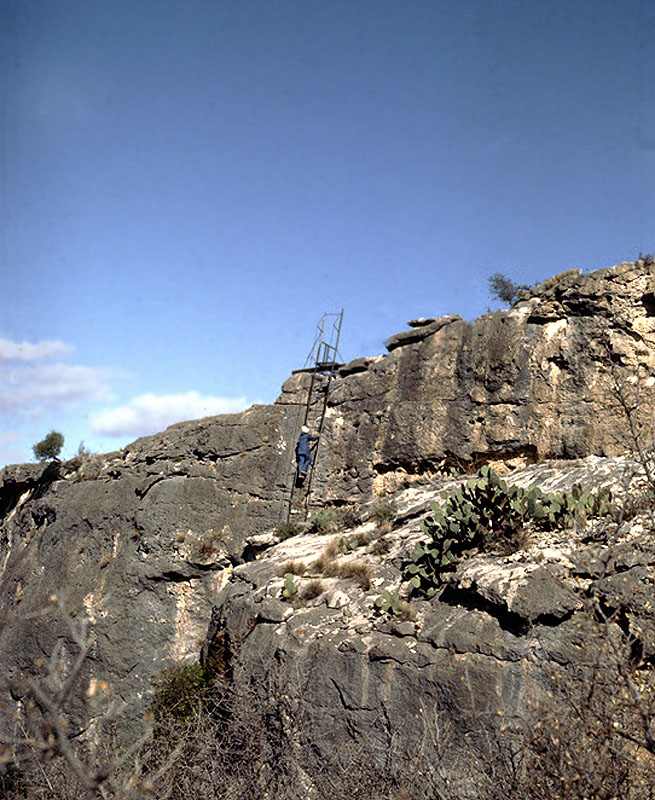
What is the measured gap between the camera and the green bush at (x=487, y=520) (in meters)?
7.55

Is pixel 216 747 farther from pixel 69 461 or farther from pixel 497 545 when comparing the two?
pixel 69 461

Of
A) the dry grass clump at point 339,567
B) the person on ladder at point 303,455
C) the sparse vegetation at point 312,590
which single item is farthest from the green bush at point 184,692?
the person on ladder at point 303,455

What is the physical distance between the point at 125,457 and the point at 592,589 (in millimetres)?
11331

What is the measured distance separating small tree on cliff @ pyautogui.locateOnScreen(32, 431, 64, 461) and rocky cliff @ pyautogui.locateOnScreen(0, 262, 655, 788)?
318 cm

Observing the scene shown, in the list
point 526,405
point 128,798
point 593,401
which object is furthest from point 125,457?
point 128,798

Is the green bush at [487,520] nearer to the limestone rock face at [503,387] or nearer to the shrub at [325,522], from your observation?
the limestone rock face at [503,387]

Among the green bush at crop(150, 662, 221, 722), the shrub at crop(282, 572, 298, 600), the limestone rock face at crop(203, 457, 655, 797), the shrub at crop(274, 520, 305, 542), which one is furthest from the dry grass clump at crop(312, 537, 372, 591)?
the shrub at crop(274, 520, 305, 542)

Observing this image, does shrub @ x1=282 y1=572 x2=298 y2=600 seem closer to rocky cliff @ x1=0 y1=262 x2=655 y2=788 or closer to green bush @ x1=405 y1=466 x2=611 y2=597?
rocky cliff @ x1=0 y1=262 x2=655 y2=788

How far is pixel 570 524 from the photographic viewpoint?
7.35 meters

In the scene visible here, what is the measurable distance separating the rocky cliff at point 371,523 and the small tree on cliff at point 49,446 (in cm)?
318

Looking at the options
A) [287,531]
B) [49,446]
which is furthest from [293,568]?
[49,446]

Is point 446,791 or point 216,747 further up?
point 446,791

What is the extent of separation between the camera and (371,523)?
10773 mm

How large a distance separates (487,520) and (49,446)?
15.9 meters
